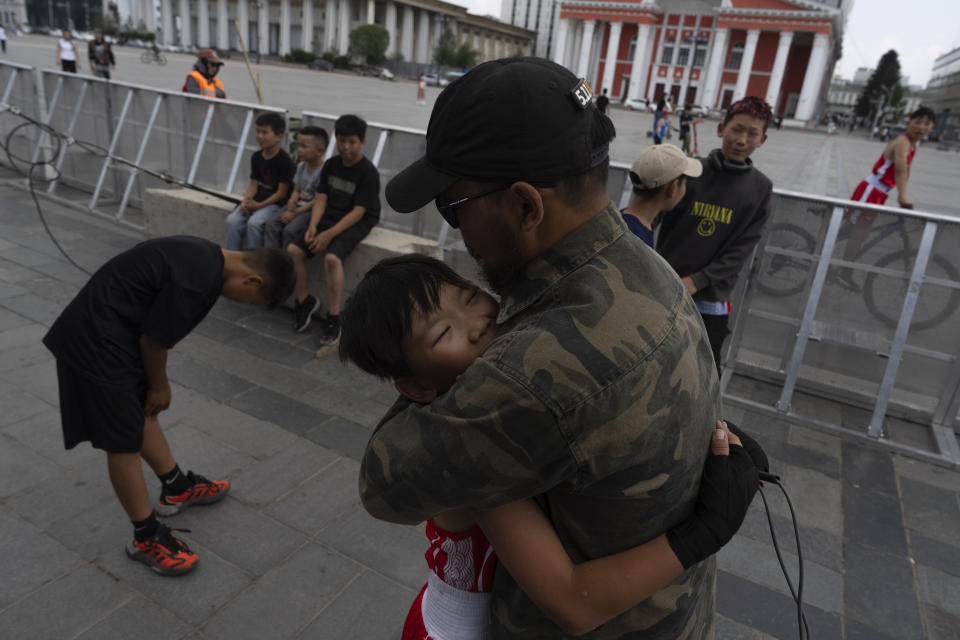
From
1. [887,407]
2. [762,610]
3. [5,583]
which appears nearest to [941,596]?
[762,610]

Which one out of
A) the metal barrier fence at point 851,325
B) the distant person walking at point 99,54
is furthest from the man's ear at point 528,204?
the distant person walking at point 99,54

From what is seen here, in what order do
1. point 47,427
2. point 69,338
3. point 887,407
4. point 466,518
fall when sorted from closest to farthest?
point 466,518 → point 69,338 → point 47,427 → point 887,407

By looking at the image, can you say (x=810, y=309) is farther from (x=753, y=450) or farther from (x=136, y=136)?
(x=136, y=136)

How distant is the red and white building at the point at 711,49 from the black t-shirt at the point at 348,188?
195 ft

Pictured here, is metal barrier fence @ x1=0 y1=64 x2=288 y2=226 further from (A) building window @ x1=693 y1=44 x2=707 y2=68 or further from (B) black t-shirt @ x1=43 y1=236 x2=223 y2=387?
(A) building window @ x1=693 y1=44 x2=707 y2=68

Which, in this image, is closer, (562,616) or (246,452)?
(562,616)

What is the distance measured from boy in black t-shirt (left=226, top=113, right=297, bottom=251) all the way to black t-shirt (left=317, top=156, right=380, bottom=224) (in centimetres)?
73

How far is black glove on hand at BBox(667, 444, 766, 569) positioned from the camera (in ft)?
3.34

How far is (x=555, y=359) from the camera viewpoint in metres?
0.86

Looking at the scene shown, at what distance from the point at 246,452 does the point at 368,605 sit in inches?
56.9

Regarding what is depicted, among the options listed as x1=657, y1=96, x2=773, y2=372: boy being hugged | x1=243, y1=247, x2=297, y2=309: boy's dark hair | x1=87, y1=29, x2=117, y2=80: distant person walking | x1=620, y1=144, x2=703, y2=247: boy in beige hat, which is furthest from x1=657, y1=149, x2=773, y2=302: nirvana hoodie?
x1=87, y1=29, x2=117, y2=80: distant person walking

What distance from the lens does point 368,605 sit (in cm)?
273

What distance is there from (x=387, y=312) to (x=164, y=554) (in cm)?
235

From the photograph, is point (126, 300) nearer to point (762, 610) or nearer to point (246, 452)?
point (246, 452)
